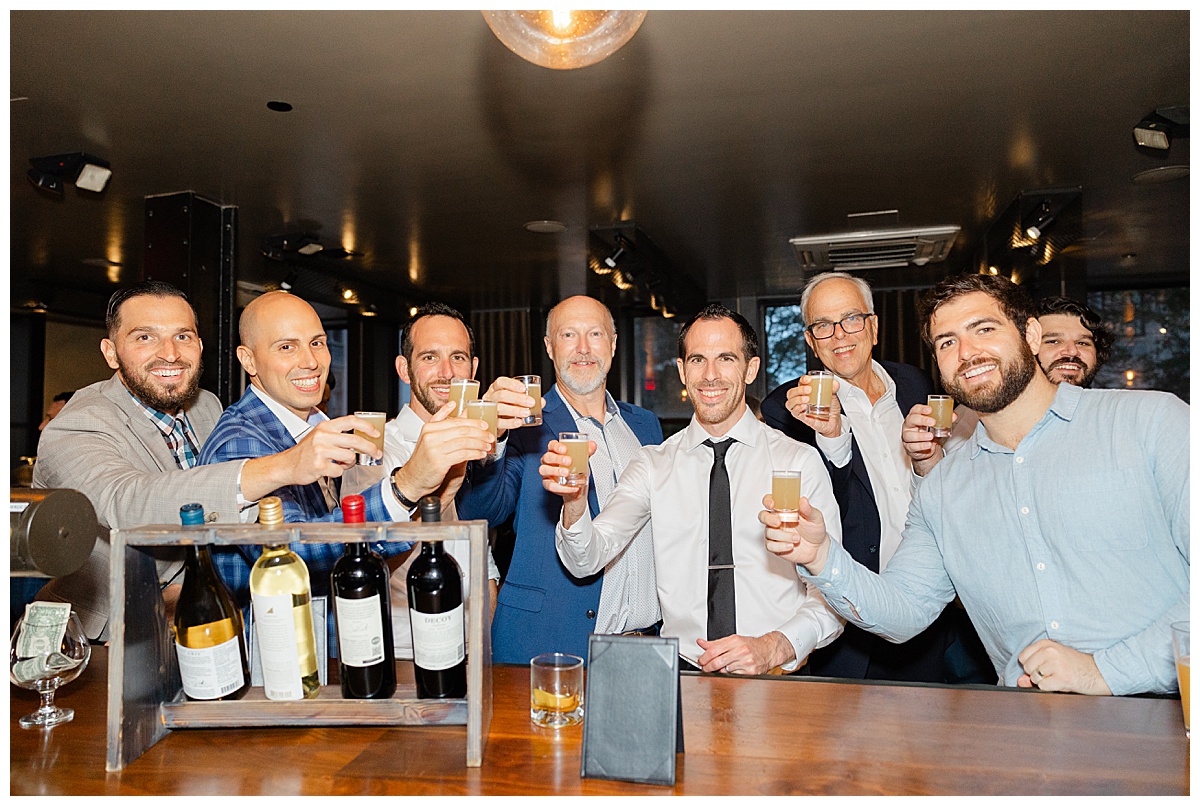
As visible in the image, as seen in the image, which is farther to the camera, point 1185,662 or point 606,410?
point 606,410

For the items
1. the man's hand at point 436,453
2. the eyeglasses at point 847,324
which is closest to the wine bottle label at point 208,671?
the man's hand at point 436,453

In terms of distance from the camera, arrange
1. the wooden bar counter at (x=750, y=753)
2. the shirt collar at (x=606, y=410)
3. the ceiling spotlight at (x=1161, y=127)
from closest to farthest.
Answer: the wooden bar counter at (x=750, y=753) → the shirt collar at (x=606, y=410) → the ceiling spotlight at (x=1161, y=127)

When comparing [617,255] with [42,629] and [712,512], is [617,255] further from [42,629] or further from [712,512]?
[42,629]

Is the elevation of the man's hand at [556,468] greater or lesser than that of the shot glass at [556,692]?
greater

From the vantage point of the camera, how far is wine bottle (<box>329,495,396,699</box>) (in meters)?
1.37

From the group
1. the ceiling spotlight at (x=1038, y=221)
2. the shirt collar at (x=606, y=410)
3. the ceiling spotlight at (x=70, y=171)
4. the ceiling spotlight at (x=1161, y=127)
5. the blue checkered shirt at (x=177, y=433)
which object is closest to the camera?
the blue checkered shirt at (x=177, y=433)

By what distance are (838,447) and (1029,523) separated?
923 mm

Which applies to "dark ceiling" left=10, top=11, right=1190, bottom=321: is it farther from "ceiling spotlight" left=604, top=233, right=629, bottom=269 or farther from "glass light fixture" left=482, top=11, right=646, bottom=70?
"glass light fixture" left=482, top=11, right=646, bottom=70

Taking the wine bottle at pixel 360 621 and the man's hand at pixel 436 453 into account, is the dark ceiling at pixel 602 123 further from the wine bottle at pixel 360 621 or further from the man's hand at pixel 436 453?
the wine bottle at pixel 360 621

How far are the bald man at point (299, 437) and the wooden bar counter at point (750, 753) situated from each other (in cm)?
37

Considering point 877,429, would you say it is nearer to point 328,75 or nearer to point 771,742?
point 771,742

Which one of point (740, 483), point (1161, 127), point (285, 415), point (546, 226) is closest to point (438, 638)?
point (285, 415)

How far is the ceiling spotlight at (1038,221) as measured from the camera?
5.68m

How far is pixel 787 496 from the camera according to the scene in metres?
1.80
